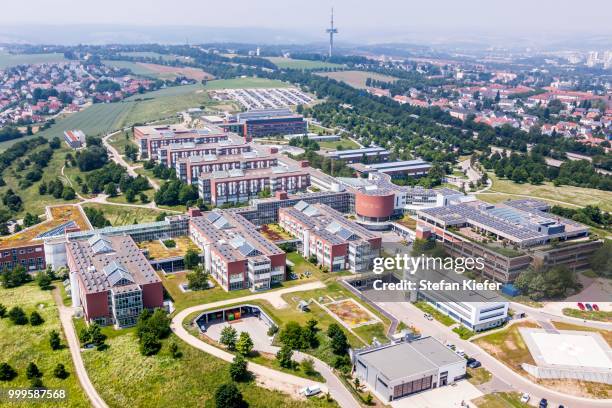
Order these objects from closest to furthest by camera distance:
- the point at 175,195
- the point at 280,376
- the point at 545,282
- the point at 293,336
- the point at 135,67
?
the point at 280,376 → the point at 293,336 → the point at 545,282 → the point at 175,195 → the point at 135,67

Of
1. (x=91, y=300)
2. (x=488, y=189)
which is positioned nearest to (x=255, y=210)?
(x=91, y=300)

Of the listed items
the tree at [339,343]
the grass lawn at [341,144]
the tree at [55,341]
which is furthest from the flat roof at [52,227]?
the grass lawn at [341,144]

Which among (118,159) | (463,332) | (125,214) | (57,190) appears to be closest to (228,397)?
(463,332)

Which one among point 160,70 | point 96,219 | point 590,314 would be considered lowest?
point 590,314

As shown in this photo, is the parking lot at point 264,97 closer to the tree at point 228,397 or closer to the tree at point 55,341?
the tree at point 55,341

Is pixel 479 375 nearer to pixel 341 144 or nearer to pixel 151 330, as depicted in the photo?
pixel 151 330

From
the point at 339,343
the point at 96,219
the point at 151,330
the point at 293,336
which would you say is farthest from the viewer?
the point at 96,219

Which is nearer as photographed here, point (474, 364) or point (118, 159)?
point (474, 364)
